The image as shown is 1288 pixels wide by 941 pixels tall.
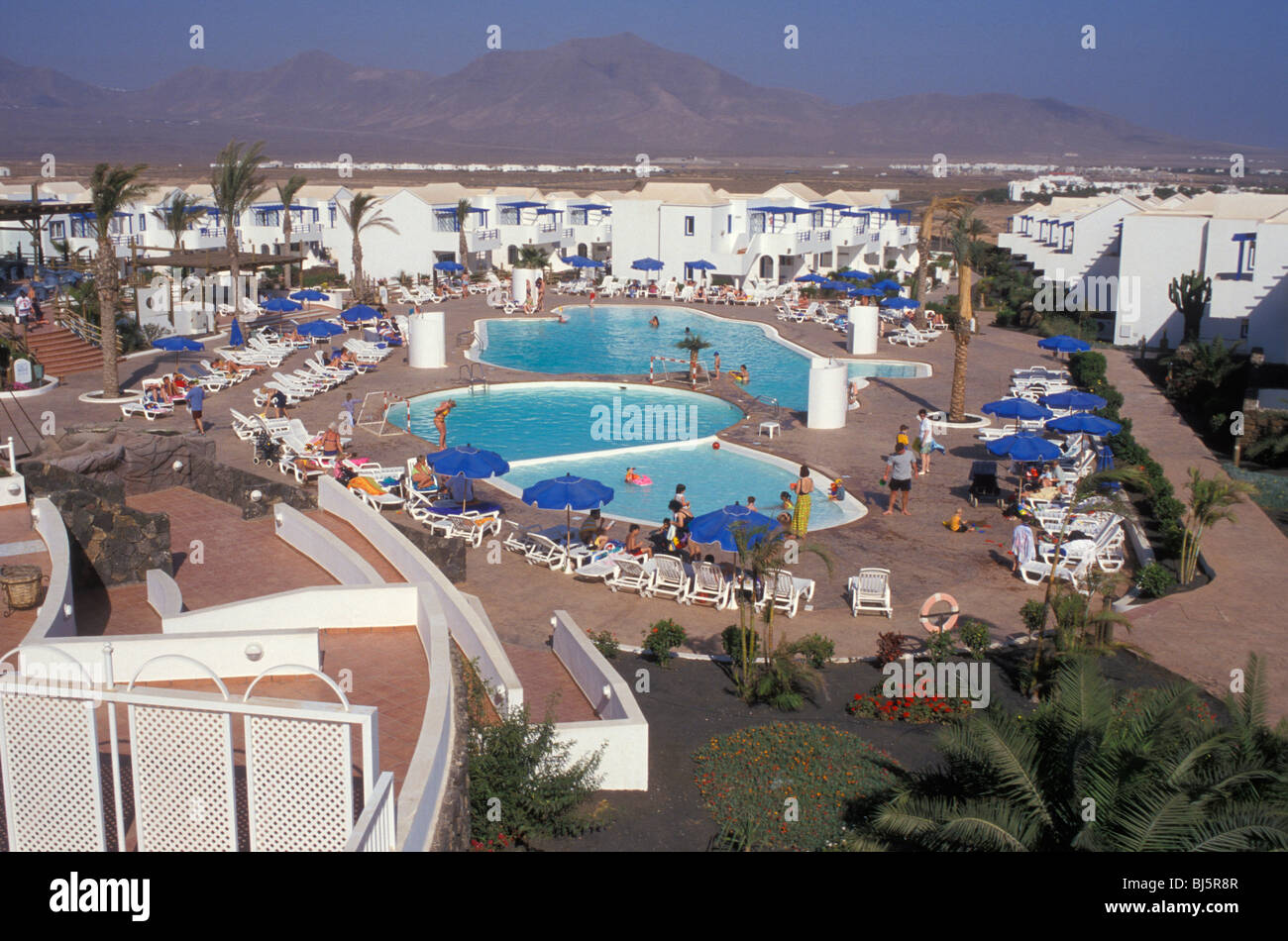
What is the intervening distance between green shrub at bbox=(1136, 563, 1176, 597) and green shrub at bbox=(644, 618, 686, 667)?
583cm

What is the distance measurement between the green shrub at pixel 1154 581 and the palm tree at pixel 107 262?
19.1 m

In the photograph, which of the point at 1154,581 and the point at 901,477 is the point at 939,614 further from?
Result: the point at 901,477

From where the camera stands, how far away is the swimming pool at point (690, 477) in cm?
1823

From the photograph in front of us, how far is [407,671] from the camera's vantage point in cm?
933

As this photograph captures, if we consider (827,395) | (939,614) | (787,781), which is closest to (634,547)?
(939,614)

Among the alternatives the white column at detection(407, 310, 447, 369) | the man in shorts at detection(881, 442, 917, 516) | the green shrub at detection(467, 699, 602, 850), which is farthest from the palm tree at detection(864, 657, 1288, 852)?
the white column at detection(407, 310, 447, 369)

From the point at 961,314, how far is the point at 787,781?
15.2 meters

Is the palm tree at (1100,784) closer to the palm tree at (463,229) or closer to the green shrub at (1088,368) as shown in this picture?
the green shrub at (1088,368)

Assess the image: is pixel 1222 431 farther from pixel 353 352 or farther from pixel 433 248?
pixel 433 248

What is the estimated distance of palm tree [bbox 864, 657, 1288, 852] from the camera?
6.85m

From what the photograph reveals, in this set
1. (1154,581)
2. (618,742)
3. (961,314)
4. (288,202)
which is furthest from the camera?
(288,202)

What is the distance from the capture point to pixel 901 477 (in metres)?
17.1

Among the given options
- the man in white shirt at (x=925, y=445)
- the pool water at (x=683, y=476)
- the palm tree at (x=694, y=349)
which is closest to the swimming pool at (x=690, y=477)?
the pool water at (x=683, y=476)
